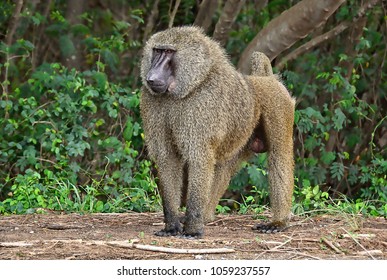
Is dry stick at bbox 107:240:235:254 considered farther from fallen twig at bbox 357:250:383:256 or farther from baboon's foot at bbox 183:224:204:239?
fallen twig at bbox 357:250:383:256

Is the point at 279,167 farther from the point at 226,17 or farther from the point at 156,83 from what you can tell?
the point at 226,17

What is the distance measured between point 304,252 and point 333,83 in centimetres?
380

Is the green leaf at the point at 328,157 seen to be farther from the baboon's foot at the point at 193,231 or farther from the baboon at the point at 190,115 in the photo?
the baboon's foot at the point at 193,231

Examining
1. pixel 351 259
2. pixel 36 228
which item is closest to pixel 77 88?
pixel 36 228

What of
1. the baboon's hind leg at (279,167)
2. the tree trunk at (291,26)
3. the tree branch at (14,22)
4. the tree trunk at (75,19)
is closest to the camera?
the baboon's hind leg at (279,167)

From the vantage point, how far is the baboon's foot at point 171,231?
6.05 m

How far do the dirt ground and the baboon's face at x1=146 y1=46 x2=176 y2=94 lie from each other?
973mm

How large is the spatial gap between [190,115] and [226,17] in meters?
3.38

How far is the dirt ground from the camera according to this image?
207 inches

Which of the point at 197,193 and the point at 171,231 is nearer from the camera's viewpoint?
the point at 197,193

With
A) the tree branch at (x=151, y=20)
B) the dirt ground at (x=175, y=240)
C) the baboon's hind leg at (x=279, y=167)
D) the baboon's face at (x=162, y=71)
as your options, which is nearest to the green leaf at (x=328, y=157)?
the dirt ground at (x=175, y=240)

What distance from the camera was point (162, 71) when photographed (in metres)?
5.80

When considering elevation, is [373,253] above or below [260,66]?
below

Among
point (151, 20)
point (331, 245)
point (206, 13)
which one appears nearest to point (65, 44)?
point (151, 20)
